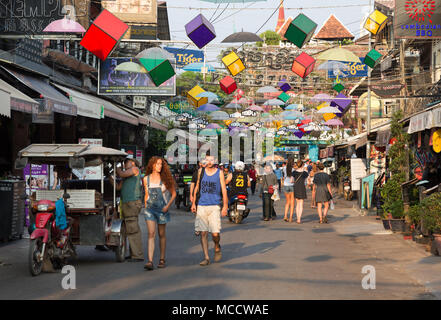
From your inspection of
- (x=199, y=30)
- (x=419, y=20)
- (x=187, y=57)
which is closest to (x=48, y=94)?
(x=199, y=30)

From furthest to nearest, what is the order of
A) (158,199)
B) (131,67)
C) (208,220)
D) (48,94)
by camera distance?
1. (131,67)
2. (48,94)
3. (208,220)
4. (158,199)

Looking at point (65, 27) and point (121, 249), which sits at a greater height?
point (65, 27)

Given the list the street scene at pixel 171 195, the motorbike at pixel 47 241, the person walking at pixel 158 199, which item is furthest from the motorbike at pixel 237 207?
the motorbike at pixel 47 241

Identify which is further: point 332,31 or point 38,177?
point 332,31

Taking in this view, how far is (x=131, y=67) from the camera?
73.1 feet

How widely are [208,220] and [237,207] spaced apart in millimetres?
8027

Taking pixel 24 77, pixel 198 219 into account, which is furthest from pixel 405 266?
pixel 24 77

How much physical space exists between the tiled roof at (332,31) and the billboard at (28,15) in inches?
2909

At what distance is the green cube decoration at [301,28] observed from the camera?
1617cm

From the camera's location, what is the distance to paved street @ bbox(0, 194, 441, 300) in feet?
25.9

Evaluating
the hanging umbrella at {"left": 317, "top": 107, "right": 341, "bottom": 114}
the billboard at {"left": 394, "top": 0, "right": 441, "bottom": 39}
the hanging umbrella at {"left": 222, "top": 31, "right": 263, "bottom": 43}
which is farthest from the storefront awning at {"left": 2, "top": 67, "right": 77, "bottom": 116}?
the hanging umbrella at {"left": 317, "top": 107, "right": 341, "bottom": 114}

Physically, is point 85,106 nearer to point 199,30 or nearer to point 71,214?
point 199,30

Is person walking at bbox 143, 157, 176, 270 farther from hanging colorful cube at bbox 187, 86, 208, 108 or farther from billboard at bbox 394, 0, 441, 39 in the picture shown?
hanging colorful cube at bbox 187, 86, 208, 108

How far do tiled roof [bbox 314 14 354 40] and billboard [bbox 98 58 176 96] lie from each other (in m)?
70.0
